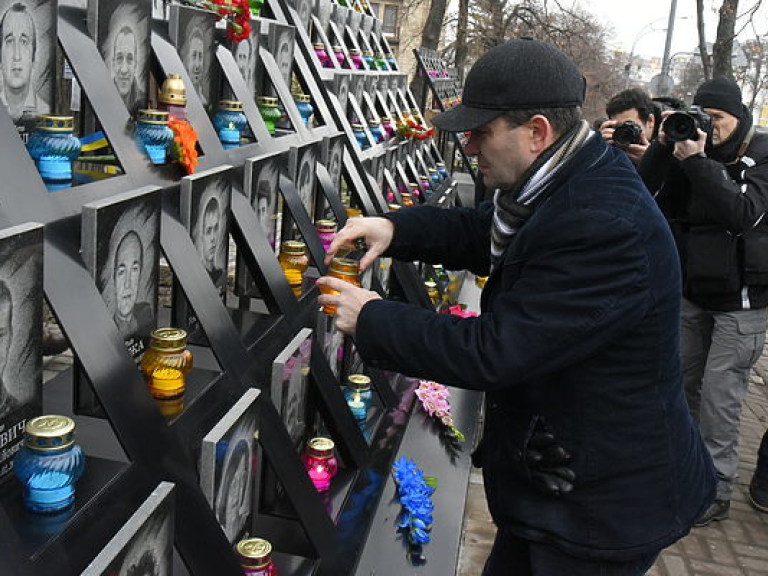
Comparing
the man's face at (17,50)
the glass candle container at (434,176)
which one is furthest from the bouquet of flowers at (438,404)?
the glass candle container at (434,176)

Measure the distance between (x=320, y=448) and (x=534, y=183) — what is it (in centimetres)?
113

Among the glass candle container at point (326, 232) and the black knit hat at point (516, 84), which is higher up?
the black knit hat at point (516, 84)

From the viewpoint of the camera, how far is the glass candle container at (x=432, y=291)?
480 centimetres

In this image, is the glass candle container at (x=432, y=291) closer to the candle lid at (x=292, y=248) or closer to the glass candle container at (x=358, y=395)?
the glass candle container at (x=358, y=395)

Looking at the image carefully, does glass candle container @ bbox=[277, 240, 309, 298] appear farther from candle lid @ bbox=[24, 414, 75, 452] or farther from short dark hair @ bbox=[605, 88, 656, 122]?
short dark hair @ bbox=[605, 88, 656, 122]

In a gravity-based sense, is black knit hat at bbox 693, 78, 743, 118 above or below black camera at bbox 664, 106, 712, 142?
above

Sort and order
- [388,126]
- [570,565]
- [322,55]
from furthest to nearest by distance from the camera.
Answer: [388,126] → [322,55] → [570,565]

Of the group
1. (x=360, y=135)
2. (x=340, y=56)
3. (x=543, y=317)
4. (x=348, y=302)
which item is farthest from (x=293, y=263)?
(x=340, y=56)

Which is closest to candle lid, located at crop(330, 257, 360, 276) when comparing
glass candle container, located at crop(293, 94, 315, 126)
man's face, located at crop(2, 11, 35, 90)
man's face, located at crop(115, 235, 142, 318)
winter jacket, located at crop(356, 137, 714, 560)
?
winter jacket, located at crop(356, 137, 714, 560)

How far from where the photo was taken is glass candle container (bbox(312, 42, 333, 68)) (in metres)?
4.46

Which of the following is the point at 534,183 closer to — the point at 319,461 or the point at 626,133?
the point at 319,461

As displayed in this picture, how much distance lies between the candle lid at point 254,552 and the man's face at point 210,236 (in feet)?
2.25

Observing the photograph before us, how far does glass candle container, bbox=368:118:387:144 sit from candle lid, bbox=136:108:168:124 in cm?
292

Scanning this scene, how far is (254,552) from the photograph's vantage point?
1990 mm
